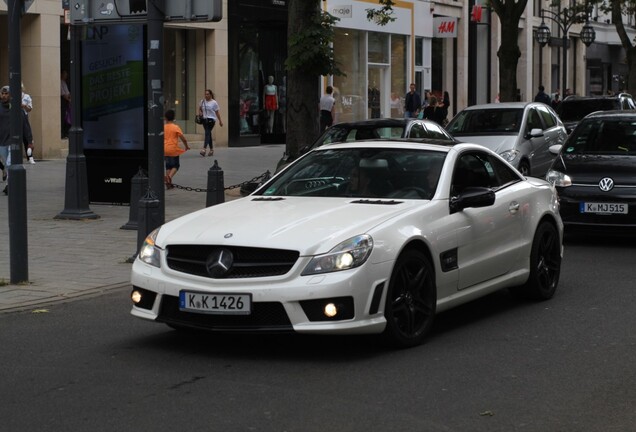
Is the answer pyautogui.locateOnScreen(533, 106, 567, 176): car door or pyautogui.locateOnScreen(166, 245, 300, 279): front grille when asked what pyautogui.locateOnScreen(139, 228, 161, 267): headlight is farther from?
pyautogui.locateOnScreen(533, 106, 567, 176): car door

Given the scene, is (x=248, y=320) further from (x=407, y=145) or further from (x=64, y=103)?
(x=64, y=103)

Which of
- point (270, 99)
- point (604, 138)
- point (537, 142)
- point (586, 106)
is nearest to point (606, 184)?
point (604, 138)

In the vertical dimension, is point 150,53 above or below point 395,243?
above

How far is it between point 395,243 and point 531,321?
72.8 inches

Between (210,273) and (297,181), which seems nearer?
(210,273)

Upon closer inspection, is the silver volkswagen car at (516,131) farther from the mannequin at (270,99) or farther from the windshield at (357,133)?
the mannequin at (270,99)

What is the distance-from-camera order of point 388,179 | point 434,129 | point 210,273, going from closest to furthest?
1. point 210,273
2. point 388,179
3. point 434,129

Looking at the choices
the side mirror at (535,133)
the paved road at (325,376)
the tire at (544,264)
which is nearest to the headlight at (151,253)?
the paved road at (325,376)

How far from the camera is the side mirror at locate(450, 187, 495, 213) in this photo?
855 cm

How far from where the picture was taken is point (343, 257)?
7.38 m

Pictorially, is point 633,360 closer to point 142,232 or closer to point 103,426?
point 103,426

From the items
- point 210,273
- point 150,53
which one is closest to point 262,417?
point 210,273

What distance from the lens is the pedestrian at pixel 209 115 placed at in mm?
31000

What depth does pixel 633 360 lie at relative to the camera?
759 centimetres
